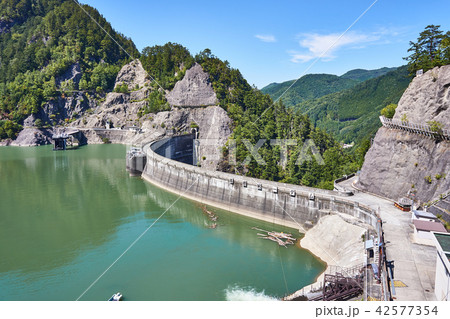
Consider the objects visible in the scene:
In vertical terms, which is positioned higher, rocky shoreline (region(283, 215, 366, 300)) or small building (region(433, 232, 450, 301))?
small building (region(433, 232, 450, 301))

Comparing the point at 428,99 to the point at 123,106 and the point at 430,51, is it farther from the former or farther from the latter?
the point at 123,106

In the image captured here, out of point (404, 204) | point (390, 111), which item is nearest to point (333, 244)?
point (404, 204)

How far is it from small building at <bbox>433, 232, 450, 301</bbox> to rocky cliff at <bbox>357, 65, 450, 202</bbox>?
13.8m

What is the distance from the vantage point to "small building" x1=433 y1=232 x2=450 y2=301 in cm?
1731

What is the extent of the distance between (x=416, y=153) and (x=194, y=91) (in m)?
89.0

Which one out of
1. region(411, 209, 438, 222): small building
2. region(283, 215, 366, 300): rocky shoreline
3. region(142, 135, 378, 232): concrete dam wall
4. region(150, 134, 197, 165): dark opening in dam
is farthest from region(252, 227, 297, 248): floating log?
region(150, 134, 197, 165): dark opening in dam

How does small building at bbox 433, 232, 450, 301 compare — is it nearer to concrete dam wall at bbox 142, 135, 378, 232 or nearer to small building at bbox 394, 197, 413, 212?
concrete dam wall at bbox 142, 135, 378, 232

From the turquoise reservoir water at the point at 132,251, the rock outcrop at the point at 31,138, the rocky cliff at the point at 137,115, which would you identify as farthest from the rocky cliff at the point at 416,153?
the rock outcrop at the point at 31,138

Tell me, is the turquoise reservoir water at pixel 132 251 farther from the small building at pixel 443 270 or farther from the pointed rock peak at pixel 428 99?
the pointed rock peak at pixel 428 99

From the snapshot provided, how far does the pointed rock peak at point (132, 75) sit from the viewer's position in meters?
141

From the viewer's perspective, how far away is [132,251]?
112 ft

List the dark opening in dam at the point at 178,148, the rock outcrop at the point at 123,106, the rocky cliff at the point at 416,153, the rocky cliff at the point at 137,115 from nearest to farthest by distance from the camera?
the rocky cliff at the point at 416,153
the dark opening in dam at the point at 178,148
the rocky cliff at the point at 137,115
the rock outcrop at the point at 123,106

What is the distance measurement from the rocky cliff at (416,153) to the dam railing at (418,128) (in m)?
0.42

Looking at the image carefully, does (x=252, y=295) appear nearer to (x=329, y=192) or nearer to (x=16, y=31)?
(x=329, y=192)
